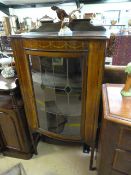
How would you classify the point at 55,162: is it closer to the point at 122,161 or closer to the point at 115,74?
the point at 122,161

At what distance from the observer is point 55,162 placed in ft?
4.92

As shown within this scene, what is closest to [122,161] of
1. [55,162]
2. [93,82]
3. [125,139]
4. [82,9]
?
[125,139]

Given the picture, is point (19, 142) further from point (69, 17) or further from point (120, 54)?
point (120, 54)

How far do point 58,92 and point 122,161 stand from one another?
0.60 metres

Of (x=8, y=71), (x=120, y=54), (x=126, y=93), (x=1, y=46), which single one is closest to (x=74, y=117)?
(x=126, y=93)

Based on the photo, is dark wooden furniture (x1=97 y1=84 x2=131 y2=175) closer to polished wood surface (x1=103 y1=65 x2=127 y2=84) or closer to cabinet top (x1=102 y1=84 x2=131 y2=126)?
cabinet top (x1=102 y1=84 x2=131 y2=126)

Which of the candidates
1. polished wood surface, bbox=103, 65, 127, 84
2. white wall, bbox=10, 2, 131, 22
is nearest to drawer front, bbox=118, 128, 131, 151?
polished wood surface, bbox=103, 65, 127, 84

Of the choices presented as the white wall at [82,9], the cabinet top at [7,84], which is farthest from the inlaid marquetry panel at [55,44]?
the white wall at [82,9]

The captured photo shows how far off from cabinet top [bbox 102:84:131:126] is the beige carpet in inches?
37.8

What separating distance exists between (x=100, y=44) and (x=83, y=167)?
1274 mm

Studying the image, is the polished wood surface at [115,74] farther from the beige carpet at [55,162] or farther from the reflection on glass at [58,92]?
the beige carpet at [55,162]

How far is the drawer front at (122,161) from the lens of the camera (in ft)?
2.44

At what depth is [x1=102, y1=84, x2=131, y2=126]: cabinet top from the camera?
2.16ft

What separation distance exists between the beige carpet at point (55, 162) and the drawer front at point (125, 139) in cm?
85
